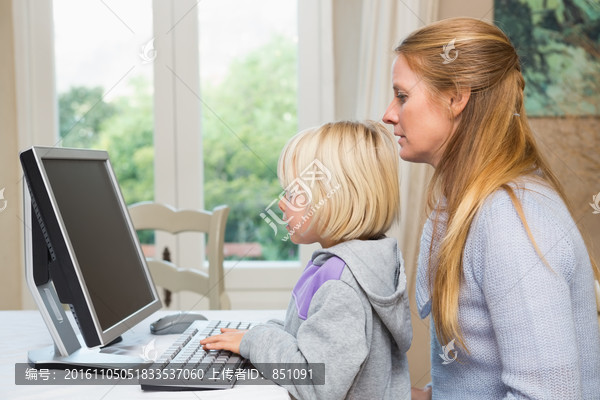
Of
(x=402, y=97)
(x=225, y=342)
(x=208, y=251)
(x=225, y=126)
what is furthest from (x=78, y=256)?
(x=225, y=126)

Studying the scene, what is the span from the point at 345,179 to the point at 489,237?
0.26 m

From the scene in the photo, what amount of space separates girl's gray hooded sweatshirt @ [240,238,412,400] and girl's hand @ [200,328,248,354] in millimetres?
20

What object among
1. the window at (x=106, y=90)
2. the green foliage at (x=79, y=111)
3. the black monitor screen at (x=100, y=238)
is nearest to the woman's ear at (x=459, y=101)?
the black monitor screen at (x=100, y=238)

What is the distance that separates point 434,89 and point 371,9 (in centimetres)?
138

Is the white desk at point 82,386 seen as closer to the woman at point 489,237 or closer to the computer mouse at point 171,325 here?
the computer mouse at point 171,325

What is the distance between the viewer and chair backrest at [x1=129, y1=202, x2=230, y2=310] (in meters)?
1.65

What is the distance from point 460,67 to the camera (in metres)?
0.90

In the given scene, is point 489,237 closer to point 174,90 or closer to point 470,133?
point 470,133

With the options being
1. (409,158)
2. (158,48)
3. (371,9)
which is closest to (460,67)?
(409,158)

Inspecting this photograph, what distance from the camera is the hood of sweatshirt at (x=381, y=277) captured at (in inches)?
33.4

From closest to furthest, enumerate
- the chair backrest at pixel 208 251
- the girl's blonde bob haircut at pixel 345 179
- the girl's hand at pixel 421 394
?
the girl's blonde bob haircut at pixel 345 179, the girl's hand at pixel 421 394, the chair backrest at pixel 208 251

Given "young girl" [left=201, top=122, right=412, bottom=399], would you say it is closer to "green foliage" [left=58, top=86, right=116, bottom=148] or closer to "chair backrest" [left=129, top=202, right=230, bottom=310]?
"chair backrest" [left=129, top=202, right=230, bottom=310]

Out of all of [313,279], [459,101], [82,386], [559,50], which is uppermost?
[559,50]

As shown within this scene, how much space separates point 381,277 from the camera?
A: 877mm
